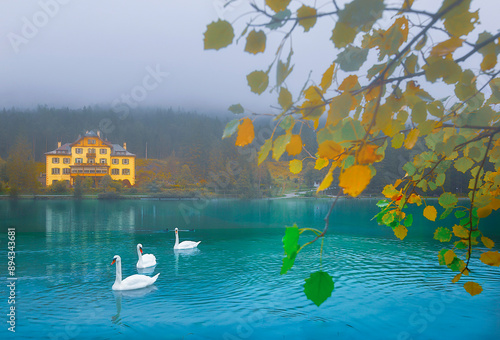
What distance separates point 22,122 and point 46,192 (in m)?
31.8

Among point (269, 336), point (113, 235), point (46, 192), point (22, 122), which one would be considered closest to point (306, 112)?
point (269, 336)

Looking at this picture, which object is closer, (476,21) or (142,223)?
(476,21)

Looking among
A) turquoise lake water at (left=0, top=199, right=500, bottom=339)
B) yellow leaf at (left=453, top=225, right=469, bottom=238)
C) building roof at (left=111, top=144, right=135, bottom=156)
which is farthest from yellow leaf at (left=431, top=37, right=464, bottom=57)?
building roof at (left=111, top=144, right=135, bottom=156)

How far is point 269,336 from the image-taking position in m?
6.08

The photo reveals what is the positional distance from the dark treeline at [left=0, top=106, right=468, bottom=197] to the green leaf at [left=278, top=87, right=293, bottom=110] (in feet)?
103

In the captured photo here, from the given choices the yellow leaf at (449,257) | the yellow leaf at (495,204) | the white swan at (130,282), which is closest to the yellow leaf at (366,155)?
the yellow leaf at (495,204)

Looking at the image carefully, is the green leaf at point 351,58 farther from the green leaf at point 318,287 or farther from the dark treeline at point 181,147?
the dark treeline at point 181,147

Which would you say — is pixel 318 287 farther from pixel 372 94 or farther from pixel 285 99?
pixel 372 94

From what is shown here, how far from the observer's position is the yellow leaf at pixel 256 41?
0.58 meters

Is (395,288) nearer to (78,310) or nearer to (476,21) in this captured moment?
(78,310)

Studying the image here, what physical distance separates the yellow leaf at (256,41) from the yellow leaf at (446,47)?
13.3 inches

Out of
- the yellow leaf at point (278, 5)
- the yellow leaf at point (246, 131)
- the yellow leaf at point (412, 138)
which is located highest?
the yellow leaf at point (278, 5)

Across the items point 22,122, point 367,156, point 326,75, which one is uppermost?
point 22,122

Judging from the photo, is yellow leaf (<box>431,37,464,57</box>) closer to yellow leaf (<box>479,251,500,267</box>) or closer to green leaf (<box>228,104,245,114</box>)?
green leaf (<box>228,104,245,114</box>)
